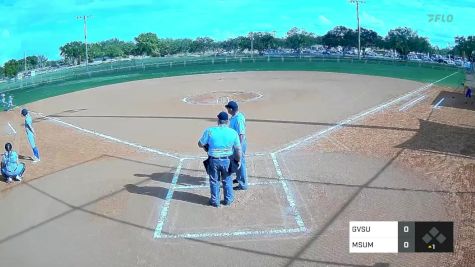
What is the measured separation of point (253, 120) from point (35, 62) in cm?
9343

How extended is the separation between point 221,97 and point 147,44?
7755 centimetres

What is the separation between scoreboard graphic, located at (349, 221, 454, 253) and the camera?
20.4ft

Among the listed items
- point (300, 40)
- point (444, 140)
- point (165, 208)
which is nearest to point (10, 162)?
point (165, 208)

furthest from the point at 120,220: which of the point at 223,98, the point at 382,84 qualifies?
the point at 382,84

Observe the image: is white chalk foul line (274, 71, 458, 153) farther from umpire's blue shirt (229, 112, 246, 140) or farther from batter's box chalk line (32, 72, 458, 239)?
umpire's blue shirt (229, 112, 246, 140)

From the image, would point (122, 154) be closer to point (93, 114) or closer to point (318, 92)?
point (93, 114)

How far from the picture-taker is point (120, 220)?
789 centimetres

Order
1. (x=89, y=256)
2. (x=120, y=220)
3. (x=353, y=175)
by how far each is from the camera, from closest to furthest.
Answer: (x=89, y=256) → (x=120, y=220) → (x=353, y=175)

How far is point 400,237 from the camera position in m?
6.43

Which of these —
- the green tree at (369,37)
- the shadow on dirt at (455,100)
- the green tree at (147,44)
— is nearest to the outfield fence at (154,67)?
the shadow on dirt at (455,100)

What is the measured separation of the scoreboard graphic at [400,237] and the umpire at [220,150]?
8.20 ft

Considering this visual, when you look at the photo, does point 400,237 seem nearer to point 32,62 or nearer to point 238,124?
point 238,124

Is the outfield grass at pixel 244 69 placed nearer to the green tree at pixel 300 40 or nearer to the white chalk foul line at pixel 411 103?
the white chalk foul line at pixel 411 103

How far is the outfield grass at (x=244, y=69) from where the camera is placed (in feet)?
100
